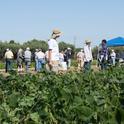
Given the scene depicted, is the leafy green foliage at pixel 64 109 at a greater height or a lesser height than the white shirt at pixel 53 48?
lesser

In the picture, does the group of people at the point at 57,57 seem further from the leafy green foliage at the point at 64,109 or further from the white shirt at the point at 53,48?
the leafy green foliage at the point at 64,109

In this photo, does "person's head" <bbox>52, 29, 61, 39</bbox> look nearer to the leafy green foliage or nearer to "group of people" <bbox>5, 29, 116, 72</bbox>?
"group of people" <bbox>5, 29, 116, 72</bbox>

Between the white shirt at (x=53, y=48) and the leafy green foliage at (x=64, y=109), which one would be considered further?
the white shirt at (x=53, y=48)

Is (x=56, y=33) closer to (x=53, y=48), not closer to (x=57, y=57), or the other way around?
(x=53, y=48)

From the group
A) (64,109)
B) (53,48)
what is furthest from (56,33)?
(64,109)

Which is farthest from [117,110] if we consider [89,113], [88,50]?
[88,50]

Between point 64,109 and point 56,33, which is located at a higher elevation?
point 56,33

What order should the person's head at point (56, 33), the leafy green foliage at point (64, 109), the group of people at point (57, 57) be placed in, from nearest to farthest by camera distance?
the leafy green foliage at point (64, 109)
the person's head at point (56, 33)
the group of people at point (57, 57)

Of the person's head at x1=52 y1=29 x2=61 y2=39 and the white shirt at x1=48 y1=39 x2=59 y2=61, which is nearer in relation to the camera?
the person's head at x1=52 y1=29 x2=61 y2=39

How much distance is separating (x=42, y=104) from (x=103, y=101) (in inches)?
32.4

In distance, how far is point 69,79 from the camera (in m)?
7.99

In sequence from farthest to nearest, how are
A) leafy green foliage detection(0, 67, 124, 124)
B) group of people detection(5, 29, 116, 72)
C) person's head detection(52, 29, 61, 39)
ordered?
group of people detection(5, 29, 116, 72)
person's head detection(52, 29, 61, 39)
leafy green foliage detection(0, 67, 124, 124)

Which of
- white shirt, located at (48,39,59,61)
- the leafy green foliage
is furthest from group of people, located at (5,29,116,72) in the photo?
the leafy green foliage

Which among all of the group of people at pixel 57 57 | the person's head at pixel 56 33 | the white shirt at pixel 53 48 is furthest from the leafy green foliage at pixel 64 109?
the white shirt at pixel 53 48
